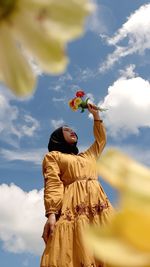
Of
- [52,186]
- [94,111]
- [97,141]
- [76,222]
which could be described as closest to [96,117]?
[94,111]

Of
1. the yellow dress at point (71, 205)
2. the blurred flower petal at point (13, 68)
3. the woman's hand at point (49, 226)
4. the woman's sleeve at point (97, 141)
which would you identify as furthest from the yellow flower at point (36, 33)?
the woman's sleeve at point (97, 141)

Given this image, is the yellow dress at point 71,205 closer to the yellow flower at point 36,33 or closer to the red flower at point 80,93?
the red flower at point 80,93

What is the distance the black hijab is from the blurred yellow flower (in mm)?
2303

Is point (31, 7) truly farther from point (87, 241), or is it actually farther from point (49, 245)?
point (49, 245)

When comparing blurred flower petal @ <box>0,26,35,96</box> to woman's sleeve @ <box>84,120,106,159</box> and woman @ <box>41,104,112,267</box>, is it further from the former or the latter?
woman's sleeve @ <box>84,120,106,159</box>

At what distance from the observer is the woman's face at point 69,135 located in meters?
2.41

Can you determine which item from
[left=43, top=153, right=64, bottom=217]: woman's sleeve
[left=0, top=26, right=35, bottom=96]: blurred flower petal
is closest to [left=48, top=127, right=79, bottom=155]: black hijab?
[left=43, top=153, right=64, bottom=217]: woman's sleeve

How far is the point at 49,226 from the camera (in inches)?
81.5

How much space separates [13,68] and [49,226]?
6.55 feet

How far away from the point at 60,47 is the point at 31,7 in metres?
0.01

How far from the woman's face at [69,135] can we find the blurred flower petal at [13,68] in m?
2.28

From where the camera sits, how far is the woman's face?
2.41m

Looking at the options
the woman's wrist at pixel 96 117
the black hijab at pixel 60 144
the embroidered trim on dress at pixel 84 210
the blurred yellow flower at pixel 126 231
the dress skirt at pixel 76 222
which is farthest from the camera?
Answer: the woman's wrist at pixel 96 117

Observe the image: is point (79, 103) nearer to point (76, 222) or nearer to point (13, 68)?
point (76, 222)
